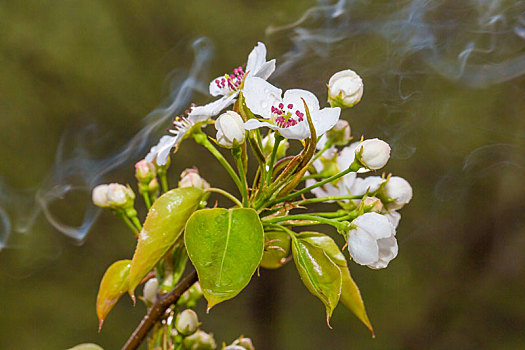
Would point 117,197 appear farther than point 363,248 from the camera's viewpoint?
Yes

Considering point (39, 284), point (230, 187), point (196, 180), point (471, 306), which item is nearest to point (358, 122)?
point (230, 187)

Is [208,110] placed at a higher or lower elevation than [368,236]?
higher

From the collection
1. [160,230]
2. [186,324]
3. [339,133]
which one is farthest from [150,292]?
[339,133]

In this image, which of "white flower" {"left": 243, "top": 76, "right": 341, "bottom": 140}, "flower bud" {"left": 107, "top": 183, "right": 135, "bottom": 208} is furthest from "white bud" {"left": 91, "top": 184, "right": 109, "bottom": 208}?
"white flower" {"left": 243, "top": 76, "right": 341, "bottom": 140}

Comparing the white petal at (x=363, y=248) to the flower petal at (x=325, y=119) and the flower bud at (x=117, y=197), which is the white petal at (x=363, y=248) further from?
the flower bud at (x=117, y=197)

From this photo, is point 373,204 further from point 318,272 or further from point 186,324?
point 186,324

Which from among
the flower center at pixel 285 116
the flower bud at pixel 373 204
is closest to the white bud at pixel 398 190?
the flower bud at pixel 373 204
